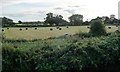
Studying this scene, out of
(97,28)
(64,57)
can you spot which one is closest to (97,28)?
(97,28)

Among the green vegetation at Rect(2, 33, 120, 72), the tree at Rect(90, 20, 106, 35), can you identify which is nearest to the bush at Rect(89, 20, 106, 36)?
the tree at Rect(90, 20, 106, 35)

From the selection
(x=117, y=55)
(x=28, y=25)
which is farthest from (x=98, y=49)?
(x=28, y=25)

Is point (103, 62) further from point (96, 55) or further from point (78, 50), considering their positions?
point (78, 50)

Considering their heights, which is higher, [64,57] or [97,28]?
[64,57]

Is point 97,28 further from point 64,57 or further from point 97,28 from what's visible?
point 64,57

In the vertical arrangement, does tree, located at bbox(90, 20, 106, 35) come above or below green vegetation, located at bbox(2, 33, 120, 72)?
below

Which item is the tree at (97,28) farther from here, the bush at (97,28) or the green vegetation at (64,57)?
the green vegetation at (64,57)

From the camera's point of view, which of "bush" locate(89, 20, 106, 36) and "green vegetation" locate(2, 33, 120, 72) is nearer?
"green vegetation" locate(2, 33, 120, 72)

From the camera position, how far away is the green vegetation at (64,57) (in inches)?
298

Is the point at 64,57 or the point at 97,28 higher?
the point at 64,57

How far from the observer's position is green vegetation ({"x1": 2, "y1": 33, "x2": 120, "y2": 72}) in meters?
7.56

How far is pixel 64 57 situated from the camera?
7.83 metres

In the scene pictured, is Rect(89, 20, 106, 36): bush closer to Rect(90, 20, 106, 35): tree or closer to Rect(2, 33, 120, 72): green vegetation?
Rect(90, 20, 106, 35): tree

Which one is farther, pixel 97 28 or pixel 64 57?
pixel 97 28
